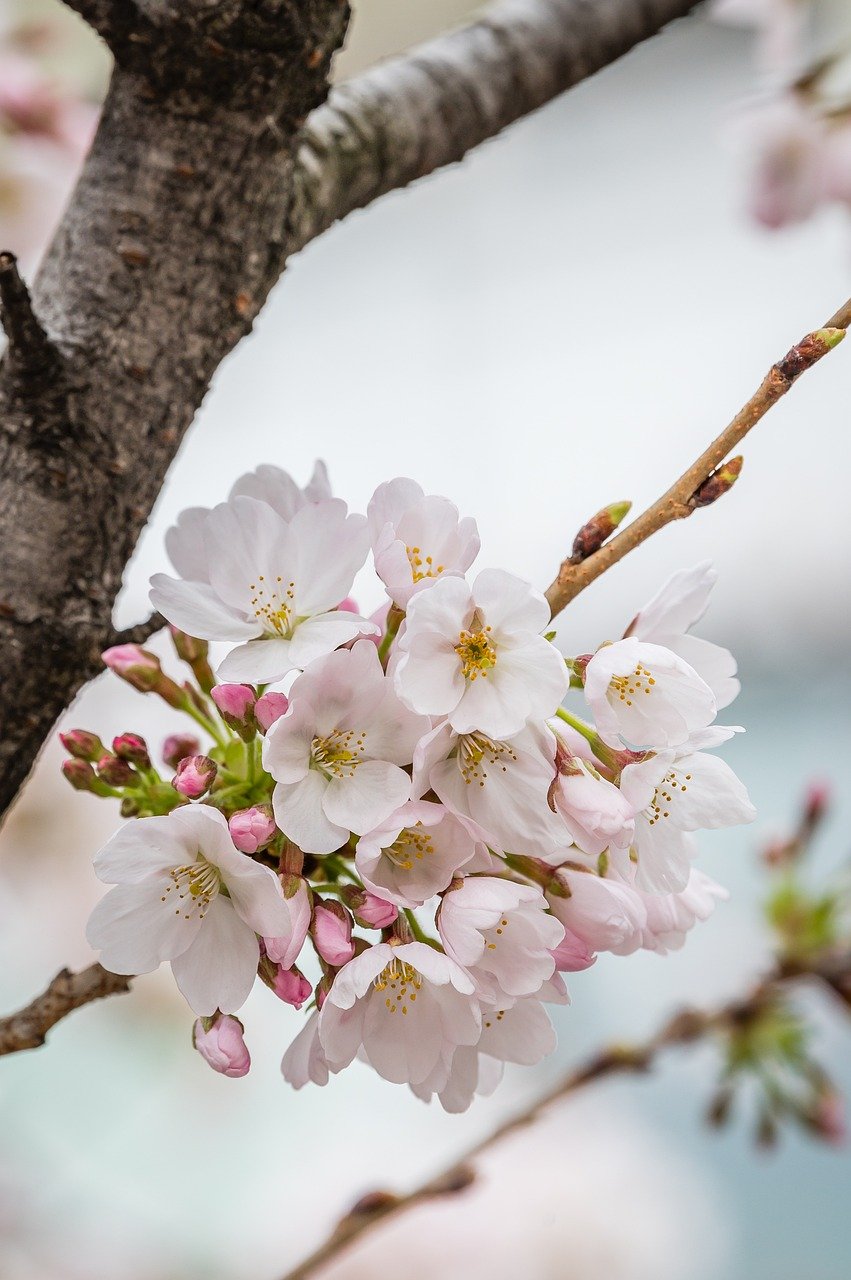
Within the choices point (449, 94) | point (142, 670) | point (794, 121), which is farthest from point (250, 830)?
point (794, 121)

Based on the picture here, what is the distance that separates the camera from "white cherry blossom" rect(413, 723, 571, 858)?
297 millimetres

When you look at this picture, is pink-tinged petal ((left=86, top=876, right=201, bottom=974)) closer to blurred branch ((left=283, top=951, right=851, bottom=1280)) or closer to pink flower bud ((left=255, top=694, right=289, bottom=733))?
pink flower bud ((left=255, top=694, right=289, bottom=733))

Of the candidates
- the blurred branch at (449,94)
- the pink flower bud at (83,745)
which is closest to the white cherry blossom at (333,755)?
the pink flower bud at (83,745)

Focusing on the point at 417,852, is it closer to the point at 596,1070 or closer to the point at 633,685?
the point at 633,685

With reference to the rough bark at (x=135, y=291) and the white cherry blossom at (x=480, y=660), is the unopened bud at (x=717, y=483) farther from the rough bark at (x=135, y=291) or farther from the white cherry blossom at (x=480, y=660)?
the rough bark at (x=135, y=291)

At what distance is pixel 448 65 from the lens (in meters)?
0.59

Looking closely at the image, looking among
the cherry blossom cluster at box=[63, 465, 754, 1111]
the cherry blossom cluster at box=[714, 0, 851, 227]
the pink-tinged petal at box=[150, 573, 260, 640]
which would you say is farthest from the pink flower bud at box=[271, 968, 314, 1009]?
the cherry blossom cluster at box=[714, 0, 851, 227]

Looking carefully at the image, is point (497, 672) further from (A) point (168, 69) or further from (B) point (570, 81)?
(B) point (570, 81)

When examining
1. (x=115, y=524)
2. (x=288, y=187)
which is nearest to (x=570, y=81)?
(x=288, y=187)

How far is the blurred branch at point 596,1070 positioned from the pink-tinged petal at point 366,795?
0.39 metres

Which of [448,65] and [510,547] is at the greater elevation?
[448,65]

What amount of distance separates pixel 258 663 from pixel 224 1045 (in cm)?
11

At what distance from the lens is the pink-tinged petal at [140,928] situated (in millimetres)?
311

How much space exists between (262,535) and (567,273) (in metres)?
1.72
